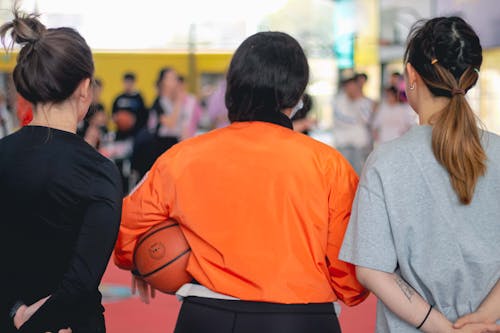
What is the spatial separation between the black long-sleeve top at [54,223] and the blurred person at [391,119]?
27.5 feet

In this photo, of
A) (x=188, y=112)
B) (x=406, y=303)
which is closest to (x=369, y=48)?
(x=188, y=112)

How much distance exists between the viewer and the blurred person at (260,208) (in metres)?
2.22

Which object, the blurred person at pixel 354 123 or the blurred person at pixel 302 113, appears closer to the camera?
the blurred person at pixel 302 113

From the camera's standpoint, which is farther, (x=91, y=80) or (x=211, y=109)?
(x=211, y=109)

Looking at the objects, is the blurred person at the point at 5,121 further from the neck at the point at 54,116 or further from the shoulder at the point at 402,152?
the shoulder at the point at 402,152

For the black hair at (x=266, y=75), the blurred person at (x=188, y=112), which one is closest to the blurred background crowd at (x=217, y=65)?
the blurred person at (x=188, y=112)

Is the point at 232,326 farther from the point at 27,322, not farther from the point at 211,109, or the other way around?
the point at 211,109

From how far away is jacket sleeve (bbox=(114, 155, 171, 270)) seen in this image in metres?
2.35

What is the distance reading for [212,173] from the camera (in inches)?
90.4

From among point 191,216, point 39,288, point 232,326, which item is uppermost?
point 191,216

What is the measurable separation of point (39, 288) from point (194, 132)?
6.65 metres

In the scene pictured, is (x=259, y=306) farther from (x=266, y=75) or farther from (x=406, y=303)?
(x=266, y=75)

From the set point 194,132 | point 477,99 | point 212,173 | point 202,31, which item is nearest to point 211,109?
point 194,132

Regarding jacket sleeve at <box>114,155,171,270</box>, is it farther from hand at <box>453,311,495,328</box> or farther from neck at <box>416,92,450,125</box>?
hand at <box>453,311,495,328</box>
